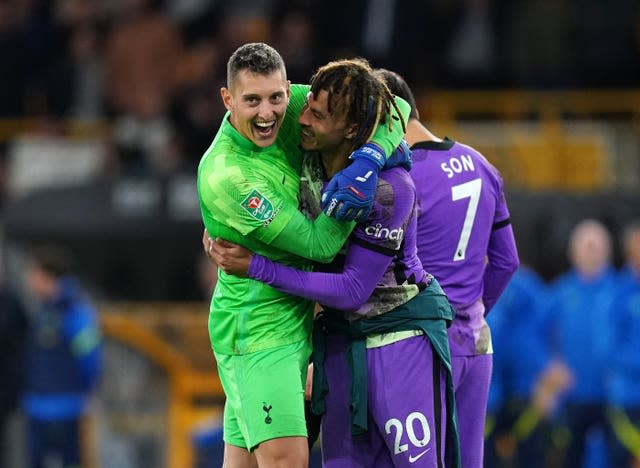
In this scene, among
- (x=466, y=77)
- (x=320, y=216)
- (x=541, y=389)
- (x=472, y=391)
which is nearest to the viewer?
(x=320, y=216)

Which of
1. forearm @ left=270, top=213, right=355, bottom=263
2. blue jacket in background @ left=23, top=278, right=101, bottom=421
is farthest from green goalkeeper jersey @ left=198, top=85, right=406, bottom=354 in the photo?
blue jacket in background @ left=23, top=278, right=101, bottom=421

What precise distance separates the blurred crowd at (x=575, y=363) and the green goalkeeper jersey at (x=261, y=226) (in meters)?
5.47

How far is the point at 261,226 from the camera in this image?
5.91 metres

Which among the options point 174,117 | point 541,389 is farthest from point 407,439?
point 174,117

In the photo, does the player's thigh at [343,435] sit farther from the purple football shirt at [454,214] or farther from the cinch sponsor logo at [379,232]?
the purple football shirt at [454,214]

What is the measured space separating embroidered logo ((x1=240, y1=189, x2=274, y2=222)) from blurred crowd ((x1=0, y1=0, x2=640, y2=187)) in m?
8.93

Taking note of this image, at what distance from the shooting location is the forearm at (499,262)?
6.91m

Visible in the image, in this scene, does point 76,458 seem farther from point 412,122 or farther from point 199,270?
point 412,122

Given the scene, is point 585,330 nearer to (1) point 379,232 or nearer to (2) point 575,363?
(2) point 575,363

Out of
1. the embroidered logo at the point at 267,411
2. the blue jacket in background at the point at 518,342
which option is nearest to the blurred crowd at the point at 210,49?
the blue jacket in background at the point at 518,342

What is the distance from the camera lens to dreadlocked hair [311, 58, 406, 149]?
5.87 m

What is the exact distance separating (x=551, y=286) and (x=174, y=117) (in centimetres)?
407

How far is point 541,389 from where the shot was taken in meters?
12.1

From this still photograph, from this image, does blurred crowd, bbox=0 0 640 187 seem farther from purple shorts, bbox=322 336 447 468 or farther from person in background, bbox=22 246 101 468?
purple shorts, bbox=322 336 447 468
